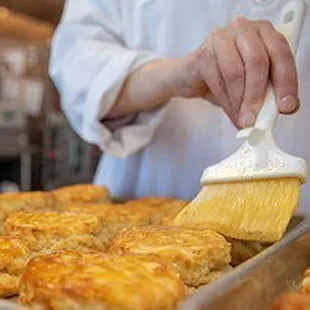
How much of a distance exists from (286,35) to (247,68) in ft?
0.32

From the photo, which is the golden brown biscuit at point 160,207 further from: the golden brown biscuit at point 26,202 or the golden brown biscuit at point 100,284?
the golden brown biscuit at point 100,284

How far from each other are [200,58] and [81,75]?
Answer: 403 millimetres

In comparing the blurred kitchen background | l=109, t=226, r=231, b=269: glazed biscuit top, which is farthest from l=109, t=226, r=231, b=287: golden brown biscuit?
the blurred kitchen background

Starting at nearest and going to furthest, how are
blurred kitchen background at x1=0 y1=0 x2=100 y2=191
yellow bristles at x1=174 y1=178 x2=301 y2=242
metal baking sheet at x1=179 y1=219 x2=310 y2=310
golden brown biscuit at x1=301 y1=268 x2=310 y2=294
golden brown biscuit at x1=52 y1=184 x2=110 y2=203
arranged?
metal baking sheet at x1=179 y1=219 x2=310 y2=310 < golden brown biscuit at x1=301 y1=268 x2=310 y2=294 < yellow bristles at x1=174 y1=178 x2=301 y2=242 < golden brown biscuit at x1=52 y1=184 x2=110 y2=203 < blurred kitchen background at x1=0 y1=0 x2=100 y2=191

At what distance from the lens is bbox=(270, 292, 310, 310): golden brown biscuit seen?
0.67 metres

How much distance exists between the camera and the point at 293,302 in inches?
26.5

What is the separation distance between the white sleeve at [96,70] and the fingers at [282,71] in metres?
0.39

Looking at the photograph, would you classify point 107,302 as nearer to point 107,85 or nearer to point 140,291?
point 140,291

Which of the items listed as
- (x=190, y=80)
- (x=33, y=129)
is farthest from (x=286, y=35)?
(x=33, y=129)

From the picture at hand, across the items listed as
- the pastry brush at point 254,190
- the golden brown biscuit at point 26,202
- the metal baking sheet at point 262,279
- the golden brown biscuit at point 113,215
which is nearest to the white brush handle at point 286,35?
the pastry brush at point 254,190

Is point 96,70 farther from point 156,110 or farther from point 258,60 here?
point 258,60

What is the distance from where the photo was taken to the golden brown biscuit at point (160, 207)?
A: 118 cm

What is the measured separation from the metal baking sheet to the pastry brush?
0.04m

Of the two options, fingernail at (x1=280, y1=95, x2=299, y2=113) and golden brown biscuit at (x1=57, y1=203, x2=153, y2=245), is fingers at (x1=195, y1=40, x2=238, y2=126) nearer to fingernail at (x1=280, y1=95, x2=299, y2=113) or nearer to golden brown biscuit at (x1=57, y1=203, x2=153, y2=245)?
fingernail at (x1=280, y1=95, x2=299, y2=113)
